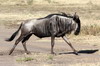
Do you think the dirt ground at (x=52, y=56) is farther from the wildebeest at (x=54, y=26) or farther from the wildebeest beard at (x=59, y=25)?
the wildebeest beard at (x=59, y=25)

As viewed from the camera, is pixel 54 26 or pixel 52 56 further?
pixel 54 26

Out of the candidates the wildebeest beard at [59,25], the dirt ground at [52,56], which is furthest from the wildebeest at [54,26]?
the dirt ground at [52,56]

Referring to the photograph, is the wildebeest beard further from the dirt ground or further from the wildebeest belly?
the dirt ground

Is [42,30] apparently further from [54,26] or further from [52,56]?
[52,56]

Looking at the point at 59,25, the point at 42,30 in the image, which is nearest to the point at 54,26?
the point at 59,25

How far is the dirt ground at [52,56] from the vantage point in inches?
542

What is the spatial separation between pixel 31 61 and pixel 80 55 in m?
2.59

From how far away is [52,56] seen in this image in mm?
15117

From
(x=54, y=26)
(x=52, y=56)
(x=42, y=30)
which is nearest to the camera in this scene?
(x=52, y=56)

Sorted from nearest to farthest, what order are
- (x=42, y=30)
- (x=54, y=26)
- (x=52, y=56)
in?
(x=52, y=56) < (x=54, y=26) < (x=42, y=30)

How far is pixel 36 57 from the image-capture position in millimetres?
15281

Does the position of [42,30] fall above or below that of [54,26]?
below

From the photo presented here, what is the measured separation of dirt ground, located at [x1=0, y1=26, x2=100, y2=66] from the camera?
13.8 metres

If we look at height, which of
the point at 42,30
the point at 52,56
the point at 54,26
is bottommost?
the point at 52,56
